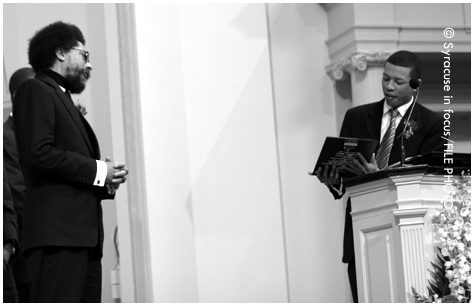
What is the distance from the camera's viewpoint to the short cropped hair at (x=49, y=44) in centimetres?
535

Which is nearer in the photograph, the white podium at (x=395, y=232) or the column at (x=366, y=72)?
the white podium at (x=395, y=232)

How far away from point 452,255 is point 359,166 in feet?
2.84

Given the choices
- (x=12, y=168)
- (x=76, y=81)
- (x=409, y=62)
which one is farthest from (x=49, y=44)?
(x=409, y=62)

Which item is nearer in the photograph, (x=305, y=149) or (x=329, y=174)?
(x=329, y=174)

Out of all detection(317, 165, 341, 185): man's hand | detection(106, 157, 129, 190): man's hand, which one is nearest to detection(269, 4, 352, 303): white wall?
detection(317, 165, 341, 185): man's hand

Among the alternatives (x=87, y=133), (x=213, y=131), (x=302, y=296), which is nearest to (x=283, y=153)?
(x=213, y=131)

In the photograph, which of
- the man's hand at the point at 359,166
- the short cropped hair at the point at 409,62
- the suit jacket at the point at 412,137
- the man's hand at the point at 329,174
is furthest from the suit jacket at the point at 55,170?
the short cropped hair at the point at 409,62

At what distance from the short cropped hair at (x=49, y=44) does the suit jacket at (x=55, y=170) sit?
0.61 ft

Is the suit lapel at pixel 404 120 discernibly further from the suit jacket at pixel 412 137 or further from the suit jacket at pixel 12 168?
the suit jacket at pixel 12 168

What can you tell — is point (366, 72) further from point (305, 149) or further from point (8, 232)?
point (8, 232)

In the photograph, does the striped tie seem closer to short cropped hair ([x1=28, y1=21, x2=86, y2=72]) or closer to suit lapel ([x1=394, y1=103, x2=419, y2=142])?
suit lapel ([x1=394, y1=103, x2=419, y2=142])

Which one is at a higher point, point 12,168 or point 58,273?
point 12,168

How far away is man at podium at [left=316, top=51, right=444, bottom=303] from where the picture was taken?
6.12 meters

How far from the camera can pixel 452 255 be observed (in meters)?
5.20
